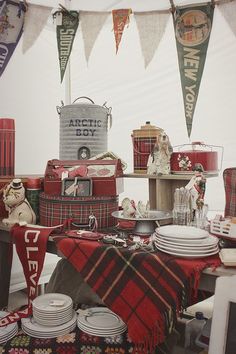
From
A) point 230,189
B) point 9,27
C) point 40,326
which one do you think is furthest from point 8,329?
point 9,27

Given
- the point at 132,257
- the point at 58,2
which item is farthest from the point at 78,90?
the point at 132,257

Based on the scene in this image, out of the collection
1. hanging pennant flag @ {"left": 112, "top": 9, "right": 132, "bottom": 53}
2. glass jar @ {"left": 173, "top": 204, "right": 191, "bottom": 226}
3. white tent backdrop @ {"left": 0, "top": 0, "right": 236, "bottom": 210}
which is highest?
hanging pennant flag @ {"left": 112, "top": 9, "right": 132, "bottom": 53}

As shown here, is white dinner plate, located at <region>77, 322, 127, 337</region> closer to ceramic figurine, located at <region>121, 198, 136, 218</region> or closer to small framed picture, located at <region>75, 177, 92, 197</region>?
ceramic figurine, located at <region>121, 198, 136, 218</region>

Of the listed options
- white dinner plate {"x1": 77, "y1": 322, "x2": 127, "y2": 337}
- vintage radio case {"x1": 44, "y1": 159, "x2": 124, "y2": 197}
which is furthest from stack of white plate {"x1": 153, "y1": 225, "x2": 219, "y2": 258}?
A: vintage radio case {"x1": 44, "y1": 159, "x2": 124, "y2": 197}

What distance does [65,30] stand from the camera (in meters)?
2.81

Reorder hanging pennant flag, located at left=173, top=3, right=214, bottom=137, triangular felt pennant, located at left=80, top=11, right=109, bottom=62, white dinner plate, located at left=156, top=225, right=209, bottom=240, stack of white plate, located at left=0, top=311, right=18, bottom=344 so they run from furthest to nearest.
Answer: triangular felt pennant, located at left=80, top=11, right=109, bottom=62 < hanging pennant flag, located at left=173, top=3, right=214, bottom=137 < stack of white plate, located at left=0, top=311, right=18, bottom=344 < white dinner plate, located at left=156, top=225, right=209, bottom=240

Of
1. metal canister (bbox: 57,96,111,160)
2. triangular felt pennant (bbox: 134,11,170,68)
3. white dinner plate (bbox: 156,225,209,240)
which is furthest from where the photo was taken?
triangular felt pennant (bbox: 134,11,170,68)

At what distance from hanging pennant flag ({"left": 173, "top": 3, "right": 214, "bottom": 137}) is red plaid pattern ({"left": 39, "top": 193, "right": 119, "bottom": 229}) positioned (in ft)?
3.79

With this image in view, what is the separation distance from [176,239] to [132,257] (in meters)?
0.18

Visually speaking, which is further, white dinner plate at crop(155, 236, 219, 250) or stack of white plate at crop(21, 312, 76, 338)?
stack of white plate at crop(21, 312, 76, 338)

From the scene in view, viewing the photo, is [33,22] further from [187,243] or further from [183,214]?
[187,243]

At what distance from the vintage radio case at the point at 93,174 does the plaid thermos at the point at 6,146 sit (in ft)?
1.01

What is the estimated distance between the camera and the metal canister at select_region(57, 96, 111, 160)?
2.35 m

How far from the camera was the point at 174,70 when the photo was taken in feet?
9.57
